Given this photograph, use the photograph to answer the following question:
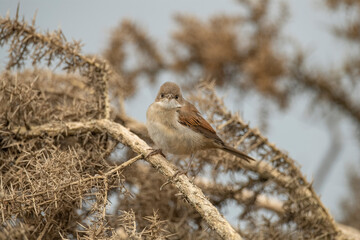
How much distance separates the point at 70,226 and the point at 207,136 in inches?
43.4

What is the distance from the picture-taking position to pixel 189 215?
2490 mm

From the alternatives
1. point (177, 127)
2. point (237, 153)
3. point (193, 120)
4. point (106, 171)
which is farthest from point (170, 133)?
point (106, 171)

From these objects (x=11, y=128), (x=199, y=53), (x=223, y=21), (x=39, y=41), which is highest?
(x=223, y=21)

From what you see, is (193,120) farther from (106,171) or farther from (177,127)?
(106,171)

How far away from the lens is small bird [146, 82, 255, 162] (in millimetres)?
2648

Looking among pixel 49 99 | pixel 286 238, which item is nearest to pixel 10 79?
pixel 49 99

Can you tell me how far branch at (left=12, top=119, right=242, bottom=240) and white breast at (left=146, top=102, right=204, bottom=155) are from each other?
0.54 meters

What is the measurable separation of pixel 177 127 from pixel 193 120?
12 centimetres

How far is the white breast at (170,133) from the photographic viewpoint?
2.65m

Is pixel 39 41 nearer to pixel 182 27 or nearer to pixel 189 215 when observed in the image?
pixel 189 215

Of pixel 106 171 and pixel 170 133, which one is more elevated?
pixel 170 133

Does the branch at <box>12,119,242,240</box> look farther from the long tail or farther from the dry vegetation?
the long tail

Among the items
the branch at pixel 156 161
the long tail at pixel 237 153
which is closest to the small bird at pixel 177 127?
the long tail at pixel 237 153

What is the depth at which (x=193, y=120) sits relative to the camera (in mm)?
2840
